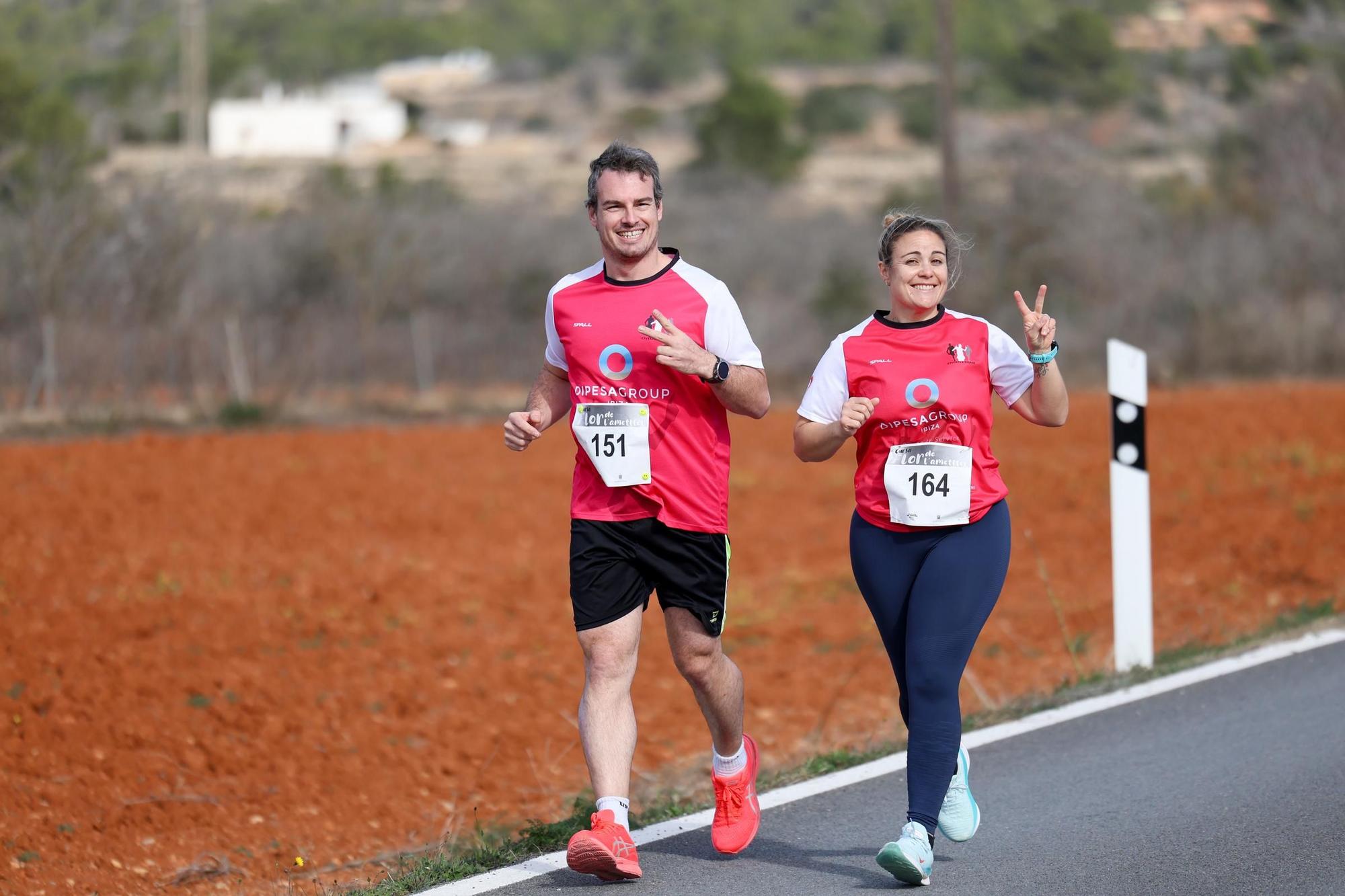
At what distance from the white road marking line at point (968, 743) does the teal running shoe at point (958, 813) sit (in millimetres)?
1038

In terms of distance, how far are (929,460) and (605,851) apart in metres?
1.50

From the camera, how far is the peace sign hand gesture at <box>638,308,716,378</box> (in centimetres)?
509

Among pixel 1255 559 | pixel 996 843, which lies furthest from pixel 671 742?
pixel 1255 559

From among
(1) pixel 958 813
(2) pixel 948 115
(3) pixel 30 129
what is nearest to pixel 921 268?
(1) pixel 958 813

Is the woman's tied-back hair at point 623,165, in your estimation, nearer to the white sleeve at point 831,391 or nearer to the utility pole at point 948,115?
the white sleeve at point 831,391

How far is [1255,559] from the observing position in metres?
13.1

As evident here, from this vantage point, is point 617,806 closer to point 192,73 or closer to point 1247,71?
point 192,73

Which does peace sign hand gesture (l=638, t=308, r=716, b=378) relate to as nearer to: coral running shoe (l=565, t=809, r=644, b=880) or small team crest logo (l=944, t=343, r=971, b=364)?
small team crest logo (l=944, t=343, r=971, b=364)

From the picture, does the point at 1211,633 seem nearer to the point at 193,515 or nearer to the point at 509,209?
the point at 193,515

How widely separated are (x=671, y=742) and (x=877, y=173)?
2569 inches

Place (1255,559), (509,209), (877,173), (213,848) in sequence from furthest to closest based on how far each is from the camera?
(877,173) < (509,209) < (1255,559) < (213,848)

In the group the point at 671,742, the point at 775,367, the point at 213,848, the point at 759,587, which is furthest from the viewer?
the point at 775,367

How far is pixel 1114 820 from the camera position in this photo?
5875 millimetres

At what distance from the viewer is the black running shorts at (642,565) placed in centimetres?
539
